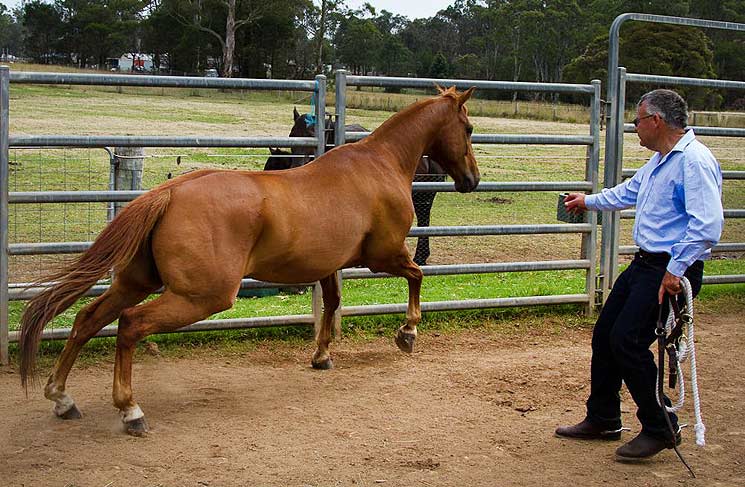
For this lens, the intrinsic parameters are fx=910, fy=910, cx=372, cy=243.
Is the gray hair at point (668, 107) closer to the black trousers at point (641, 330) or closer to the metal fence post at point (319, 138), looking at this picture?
the black trousers at point (641, 330)

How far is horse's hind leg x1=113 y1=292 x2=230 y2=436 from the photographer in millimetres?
4871

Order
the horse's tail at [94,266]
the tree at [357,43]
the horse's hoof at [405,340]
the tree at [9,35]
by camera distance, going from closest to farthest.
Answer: the horse's tail at [94,266], the horse's hoof at [405,340], the tree at [357,43], the tree at [9,35]

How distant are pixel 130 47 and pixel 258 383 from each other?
54849 mm

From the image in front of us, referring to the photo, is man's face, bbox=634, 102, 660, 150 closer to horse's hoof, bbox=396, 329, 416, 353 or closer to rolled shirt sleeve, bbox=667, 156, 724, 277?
rolled shirt sleeve, bbox=667, 156, 724, 277

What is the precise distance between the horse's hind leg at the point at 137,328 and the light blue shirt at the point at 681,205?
2.42m

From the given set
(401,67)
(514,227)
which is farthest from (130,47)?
(514,227)

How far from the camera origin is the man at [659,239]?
4.49 m

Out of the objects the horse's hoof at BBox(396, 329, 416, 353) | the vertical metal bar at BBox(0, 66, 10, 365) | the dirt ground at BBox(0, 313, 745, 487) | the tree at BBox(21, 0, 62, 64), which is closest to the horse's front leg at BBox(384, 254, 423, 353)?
the horse's hoof at BBox(396, 329, 416, 353)

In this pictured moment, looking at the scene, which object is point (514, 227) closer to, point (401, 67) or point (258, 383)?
point (258, 383)

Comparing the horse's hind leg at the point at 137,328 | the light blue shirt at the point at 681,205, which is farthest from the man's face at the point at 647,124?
the horse's hind leg at the point at 137,328

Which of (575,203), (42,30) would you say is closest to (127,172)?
(575,203)

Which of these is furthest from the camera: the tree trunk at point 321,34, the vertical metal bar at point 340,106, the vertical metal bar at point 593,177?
the tree trunk at point 321,34

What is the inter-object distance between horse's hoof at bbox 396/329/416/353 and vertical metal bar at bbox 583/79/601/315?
218 centimetres

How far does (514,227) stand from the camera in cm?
738
